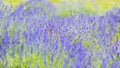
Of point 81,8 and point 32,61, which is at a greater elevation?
point 32,61

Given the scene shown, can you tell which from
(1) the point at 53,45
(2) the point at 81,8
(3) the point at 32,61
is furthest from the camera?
(2) the point at 81,8

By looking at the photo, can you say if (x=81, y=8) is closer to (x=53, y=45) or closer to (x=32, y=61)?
(x=53, y=45)

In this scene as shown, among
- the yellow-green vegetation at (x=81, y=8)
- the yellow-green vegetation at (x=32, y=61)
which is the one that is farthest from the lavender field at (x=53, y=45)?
the yellow-green vegetation at (x=81, y=8)

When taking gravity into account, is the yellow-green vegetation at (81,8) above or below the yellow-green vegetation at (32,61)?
below

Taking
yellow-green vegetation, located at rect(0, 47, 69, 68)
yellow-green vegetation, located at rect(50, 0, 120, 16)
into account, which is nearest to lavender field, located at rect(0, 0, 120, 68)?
yellow-green vegetation, located at rect(0, 47, 69, 68)

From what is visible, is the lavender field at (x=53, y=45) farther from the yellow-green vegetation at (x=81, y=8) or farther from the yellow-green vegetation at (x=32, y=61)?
the yellow-green vegetation at (x=81, y=8)

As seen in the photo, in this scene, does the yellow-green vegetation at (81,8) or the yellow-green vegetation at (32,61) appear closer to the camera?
the yellow-green vegetation at (32,61)

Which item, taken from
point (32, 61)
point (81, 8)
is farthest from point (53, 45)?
point (81, 8)

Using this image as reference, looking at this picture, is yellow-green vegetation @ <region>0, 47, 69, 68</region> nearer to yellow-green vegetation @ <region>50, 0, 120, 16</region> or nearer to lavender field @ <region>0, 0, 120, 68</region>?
lavender field @ <region>0, 0, 120, 68</region>

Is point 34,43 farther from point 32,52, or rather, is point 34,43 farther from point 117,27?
point 117,27

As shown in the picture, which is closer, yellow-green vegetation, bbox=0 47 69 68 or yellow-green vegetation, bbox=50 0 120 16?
yellow-green vegetation, bbox=0 47 69 68

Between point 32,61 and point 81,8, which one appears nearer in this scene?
point 32,61

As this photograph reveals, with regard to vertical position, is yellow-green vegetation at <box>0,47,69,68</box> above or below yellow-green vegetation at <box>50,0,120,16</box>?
above
